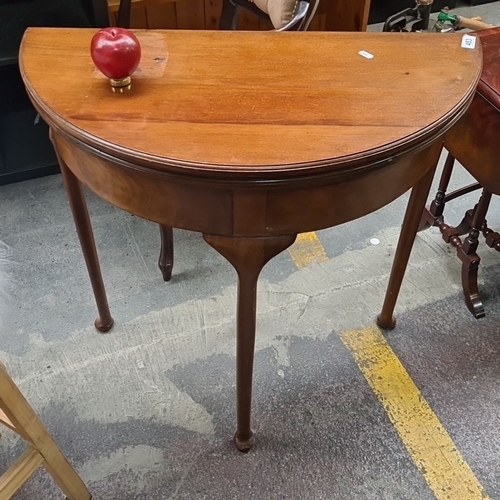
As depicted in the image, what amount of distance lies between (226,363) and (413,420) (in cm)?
43

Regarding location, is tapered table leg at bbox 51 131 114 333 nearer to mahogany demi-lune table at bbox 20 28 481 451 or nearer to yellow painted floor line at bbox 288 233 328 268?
mahogany demi-lune table at bbox 20 28 481 451

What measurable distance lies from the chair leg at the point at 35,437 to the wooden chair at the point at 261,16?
0.59 m

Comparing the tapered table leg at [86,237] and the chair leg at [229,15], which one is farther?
Result: the chair leg at [229,15]

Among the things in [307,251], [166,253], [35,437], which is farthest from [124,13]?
[35,437]

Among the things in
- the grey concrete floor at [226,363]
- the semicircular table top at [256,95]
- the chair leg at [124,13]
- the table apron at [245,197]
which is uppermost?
the semicircular table top at [256,95]

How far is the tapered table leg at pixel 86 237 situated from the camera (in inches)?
42.8

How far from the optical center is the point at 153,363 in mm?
1346

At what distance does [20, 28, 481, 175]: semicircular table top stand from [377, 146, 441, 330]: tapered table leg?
15 cm

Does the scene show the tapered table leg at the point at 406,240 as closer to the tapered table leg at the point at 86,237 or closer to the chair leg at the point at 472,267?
the chair leg at the point at 472,267

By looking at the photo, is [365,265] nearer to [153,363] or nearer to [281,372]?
[281,372]

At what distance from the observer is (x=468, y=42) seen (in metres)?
1.01

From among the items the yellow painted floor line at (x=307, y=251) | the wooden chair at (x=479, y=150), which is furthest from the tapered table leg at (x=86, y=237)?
the wooden chair at (x=479, y=150)

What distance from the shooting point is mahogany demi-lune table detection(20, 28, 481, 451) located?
0.74 meters

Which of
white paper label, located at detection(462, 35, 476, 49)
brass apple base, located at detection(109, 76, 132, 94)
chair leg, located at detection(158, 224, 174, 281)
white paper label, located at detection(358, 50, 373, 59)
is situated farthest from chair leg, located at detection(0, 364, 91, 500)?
white paper label, located at detection(462, 35, 476, 49)
